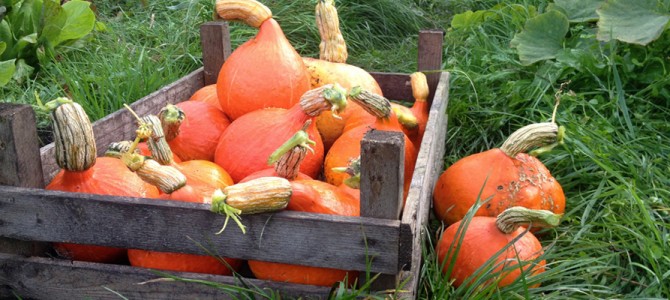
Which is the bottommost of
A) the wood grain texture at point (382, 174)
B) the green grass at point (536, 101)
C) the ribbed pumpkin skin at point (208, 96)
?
the green grass at point (536, 101)

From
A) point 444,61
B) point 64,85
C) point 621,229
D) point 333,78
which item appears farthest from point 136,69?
point 621,229

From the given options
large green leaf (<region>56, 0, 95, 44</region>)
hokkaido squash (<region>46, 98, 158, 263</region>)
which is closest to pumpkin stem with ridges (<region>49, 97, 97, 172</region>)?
hokkaido squash (<region>46, 98, 158, 263</region>)

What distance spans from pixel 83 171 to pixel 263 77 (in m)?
0.73

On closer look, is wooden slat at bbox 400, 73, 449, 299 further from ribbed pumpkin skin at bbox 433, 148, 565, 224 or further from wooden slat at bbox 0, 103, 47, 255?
wooden slat at bbox 0, 103, 47, 255

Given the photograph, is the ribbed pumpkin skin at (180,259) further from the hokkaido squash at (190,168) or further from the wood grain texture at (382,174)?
the wood grain texture at (382,174)

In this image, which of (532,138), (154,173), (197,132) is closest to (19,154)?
(154,173)

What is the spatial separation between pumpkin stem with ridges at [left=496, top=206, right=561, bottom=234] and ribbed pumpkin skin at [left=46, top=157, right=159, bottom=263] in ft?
3.30

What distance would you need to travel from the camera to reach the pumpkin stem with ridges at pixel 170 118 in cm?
208

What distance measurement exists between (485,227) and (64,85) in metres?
2.80

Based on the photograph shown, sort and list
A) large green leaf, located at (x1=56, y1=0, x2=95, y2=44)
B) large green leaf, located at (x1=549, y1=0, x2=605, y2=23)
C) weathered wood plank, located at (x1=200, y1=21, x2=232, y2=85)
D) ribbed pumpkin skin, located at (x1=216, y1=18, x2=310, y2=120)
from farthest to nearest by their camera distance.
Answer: large green leaf, located at (x1=56, y1=0, x2=95, y2=44) → large green leaf, located at (x1=549, y1=0, x2=605, y2=23) → weathered wood plank, located at (x1=200, y1=21, x2=232, y2=85) → ribbed pumpkin skin, located at (x1=216, y1=18, x2=310, y2=120)

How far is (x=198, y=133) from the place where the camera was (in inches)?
91.6

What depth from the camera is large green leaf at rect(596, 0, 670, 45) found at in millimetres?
2973

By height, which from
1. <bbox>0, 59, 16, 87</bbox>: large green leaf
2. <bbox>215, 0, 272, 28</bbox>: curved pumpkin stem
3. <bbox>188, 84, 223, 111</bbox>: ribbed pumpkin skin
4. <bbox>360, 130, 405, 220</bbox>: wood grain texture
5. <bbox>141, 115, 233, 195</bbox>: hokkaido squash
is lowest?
<bbox>0, 59, 16, 87</bbox>: large green leaf

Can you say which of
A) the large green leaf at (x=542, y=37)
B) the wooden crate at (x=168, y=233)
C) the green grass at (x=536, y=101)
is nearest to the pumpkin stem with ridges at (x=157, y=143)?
the wooden crate at (x=168, y=233)
